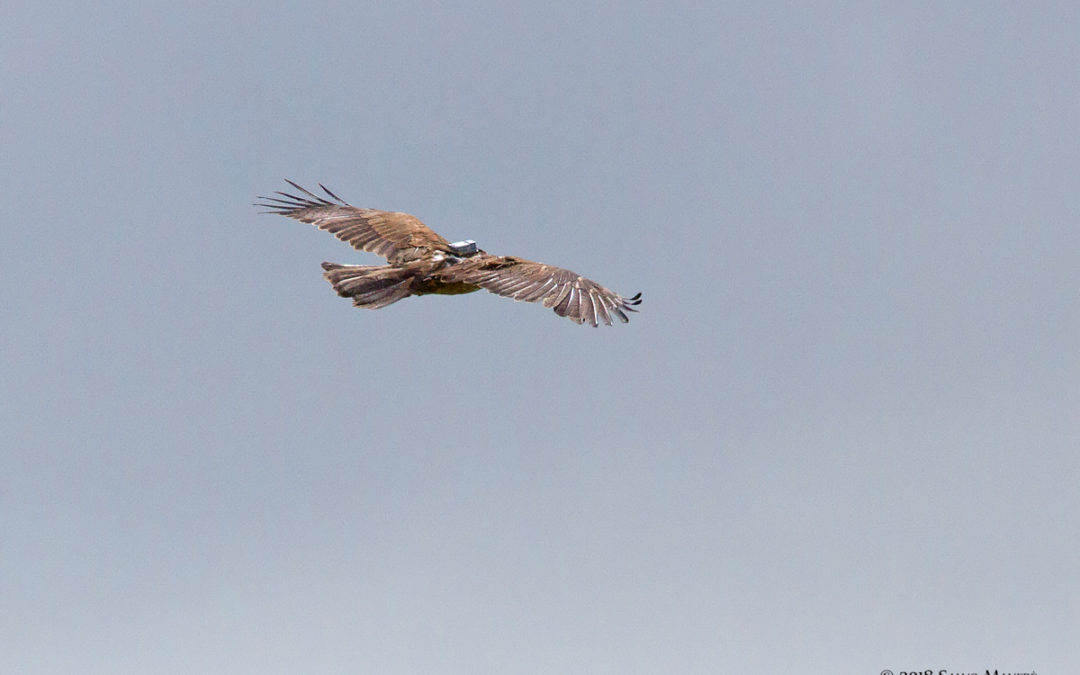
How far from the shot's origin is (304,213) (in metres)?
31.3

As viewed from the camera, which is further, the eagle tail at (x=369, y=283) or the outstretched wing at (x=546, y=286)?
the eagle tail at (x=369, y=283)

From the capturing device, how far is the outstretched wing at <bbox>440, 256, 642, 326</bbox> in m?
24.8

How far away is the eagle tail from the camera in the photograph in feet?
84.7

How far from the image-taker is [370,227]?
30438 mm

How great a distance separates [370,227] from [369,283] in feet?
14.8

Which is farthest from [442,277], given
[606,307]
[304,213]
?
[304,213]

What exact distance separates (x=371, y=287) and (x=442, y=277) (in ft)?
5.01

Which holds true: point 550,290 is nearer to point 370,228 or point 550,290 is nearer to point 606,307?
point 606,307

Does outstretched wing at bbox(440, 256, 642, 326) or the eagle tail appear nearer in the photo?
outstretched wing at bbox(440, 256, 642, 326)

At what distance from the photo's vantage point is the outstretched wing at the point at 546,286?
976 inches

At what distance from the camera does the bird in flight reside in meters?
25.1

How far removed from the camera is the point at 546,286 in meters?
25.6

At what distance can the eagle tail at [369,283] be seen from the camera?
25.8 metres

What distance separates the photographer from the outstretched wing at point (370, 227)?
1132 inches
